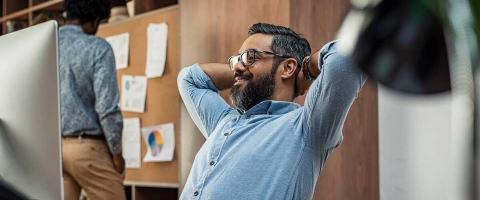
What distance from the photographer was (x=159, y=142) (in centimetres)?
375

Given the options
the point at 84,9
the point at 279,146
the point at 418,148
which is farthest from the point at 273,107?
the point at 84,9

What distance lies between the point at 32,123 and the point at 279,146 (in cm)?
58

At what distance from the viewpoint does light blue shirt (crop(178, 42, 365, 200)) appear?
1.51m

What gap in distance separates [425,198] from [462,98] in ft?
5.20

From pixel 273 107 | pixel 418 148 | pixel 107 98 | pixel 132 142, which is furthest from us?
pixel 132 142

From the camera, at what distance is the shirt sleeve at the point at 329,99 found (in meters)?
1.46

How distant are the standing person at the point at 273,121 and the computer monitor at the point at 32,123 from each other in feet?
1.51

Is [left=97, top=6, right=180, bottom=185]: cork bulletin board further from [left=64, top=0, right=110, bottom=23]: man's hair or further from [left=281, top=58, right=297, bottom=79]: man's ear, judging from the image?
[left=281, top=58, right=297, bottom=79]: man's ear

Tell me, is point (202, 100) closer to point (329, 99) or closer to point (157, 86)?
point (329, 99)

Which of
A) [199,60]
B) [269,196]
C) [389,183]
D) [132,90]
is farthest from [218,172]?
[132,90]

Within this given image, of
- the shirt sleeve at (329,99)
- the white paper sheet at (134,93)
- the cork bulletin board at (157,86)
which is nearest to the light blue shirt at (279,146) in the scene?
the shirt sleeve at (329,99)

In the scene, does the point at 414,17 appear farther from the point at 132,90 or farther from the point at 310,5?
the point at 132,90

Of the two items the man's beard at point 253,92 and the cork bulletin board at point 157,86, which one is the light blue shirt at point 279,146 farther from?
the cork bulletin board at point 157,86

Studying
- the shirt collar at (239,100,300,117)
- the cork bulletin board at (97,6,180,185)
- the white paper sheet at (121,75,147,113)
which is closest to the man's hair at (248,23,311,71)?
the shirt collar at (239,100,300,117)
